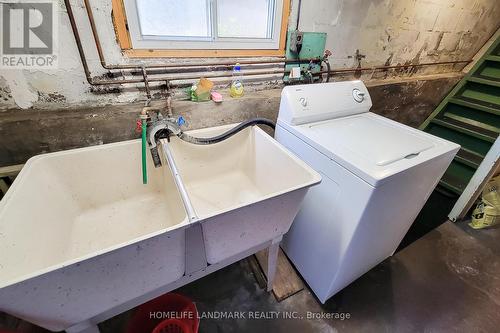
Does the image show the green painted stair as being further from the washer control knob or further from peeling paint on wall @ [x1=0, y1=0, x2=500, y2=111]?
the washer control knob

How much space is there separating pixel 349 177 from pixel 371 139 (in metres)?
0.36

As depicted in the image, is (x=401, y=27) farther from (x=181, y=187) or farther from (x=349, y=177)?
(x=181, y=187)

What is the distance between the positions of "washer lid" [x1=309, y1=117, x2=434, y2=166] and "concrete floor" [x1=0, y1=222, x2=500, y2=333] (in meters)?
0.97

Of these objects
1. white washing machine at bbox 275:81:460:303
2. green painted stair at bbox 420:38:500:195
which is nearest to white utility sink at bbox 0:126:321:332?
white washing machine at bbox 275:81:460:303

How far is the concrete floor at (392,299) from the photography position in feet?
4.23

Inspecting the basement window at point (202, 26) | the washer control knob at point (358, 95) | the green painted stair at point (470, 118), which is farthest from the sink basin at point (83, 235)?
the green painted stair at point (470, 118)

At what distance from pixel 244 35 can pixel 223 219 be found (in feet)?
4.13

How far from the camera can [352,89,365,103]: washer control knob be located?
5.04ft

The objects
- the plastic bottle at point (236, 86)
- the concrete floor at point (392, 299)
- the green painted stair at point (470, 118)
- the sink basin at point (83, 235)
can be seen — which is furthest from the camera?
the green painted stair at point (470, 118)

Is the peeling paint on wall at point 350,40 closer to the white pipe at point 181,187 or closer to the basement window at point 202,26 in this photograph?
the basement window at point 202,26

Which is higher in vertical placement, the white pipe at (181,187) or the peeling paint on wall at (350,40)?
the peeling paint on wall at (350,40)

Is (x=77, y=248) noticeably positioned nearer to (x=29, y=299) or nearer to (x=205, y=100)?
(x=29, y=299)

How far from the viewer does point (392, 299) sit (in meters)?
1.42

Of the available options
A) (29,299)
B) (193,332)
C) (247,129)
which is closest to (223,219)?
Result: (29,299)
